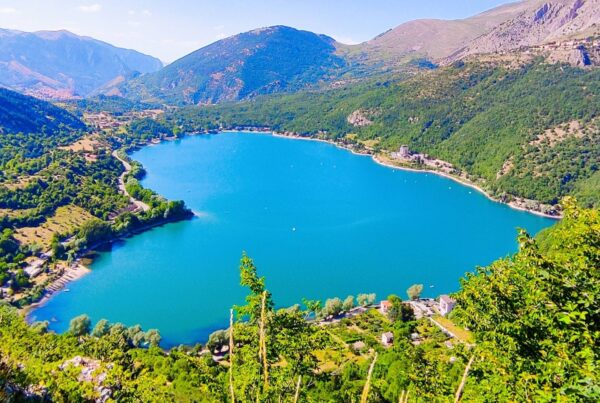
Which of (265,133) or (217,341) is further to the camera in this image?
(265,133)

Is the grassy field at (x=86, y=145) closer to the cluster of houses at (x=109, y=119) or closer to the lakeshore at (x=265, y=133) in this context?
the lakeshore at (x=265, y=133)

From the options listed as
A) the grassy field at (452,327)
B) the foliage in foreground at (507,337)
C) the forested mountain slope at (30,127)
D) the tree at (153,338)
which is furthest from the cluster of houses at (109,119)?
the foliage in foreground at (507,337)

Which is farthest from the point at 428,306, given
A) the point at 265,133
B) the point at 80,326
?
the point at 265,133

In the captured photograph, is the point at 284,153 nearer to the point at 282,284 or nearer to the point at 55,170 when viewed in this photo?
the point at 55,170

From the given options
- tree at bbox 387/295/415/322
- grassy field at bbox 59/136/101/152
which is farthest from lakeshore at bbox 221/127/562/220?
grassy field at bbox 59/136/101/152

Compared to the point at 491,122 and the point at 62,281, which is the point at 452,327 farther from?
the point at 491,122

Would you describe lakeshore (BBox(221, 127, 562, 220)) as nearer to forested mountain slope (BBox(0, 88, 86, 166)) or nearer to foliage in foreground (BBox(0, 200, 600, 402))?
forested mountain slope (BBox(0, 88, 86, 166))
